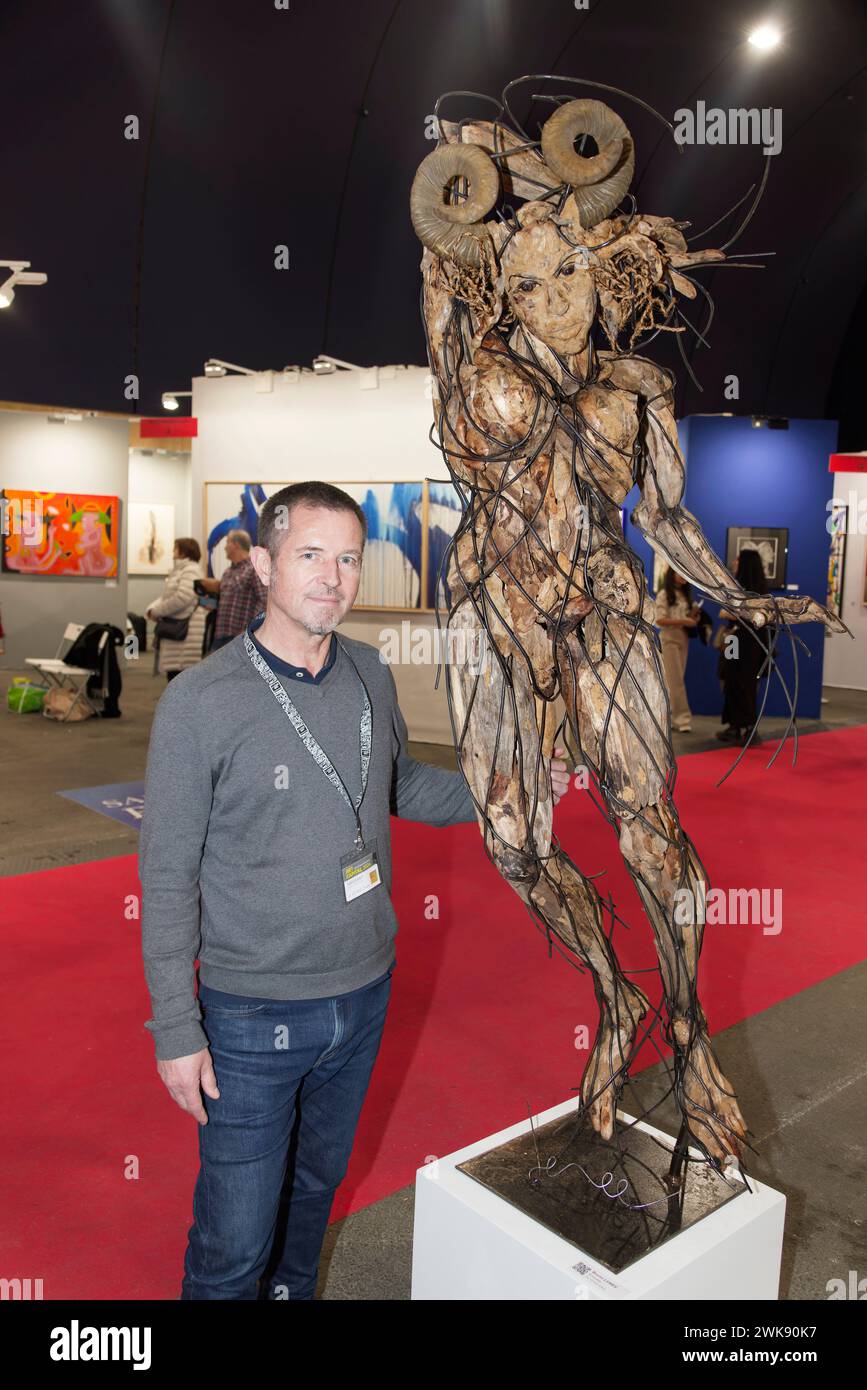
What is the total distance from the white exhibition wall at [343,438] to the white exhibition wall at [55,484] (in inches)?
174

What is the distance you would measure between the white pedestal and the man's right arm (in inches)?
27.0

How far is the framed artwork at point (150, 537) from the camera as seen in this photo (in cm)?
1719

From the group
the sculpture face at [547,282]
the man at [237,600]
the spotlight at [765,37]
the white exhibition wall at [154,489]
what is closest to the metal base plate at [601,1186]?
the sculpture face at [547,282]

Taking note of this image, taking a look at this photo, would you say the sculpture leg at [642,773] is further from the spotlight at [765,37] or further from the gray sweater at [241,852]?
the spotlight at [765,37]

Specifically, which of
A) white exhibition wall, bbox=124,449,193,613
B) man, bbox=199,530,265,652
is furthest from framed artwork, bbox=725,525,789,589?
white exhibition wall, bbox=124,449,193,613

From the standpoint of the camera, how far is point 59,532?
13500mm

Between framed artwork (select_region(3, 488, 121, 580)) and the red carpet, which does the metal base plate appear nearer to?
the red carpet

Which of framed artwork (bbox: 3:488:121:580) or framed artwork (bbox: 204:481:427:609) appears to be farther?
framed artwork (bbox: 3:488:121:580)

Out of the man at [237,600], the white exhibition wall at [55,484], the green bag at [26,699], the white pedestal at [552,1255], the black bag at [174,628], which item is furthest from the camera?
the white exhibition wall at [55,484]

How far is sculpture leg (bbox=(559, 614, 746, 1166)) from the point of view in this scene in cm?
201

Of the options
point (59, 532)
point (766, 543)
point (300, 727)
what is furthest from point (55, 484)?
point (300, 727)

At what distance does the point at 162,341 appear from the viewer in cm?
1149
